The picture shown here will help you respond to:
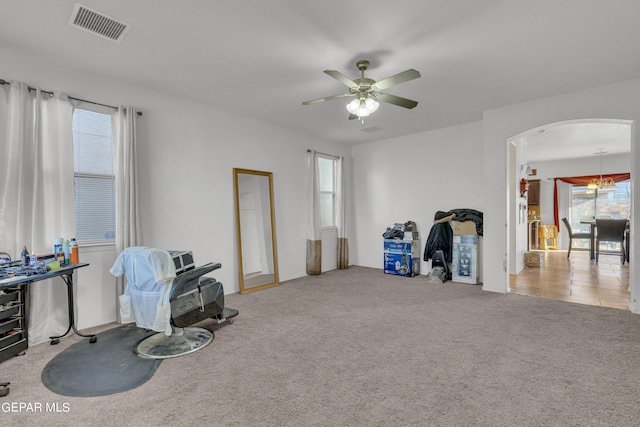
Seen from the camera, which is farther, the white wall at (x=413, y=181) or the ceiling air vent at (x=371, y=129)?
the ceiling air vent at (x=371, y=129)

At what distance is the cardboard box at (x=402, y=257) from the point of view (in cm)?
580

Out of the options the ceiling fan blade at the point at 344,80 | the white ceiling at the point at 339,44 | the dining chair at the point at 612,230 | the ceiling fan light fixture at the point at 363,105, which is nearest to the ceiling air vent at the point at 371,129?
the white ceiling at the point at 339,44

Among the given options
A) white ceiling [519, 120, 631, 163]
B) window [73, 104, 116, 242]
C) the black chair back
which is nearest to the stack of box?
white ceiling [519, 120, 631, 163]

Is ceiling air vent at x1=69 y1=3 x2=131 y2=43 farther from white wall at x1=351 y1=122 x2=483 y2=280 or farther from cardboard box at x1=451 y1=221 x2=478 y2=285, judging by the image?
cardboard box at x1=451 y1=221 x2=478 y2=285

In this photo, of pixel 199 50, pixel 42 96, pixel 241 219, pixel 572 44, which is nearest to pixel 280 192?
pixel 241 219

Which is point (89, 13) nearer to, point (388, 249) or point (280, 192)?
point (280, 192)

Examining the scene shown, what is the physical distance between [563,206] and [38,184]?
12188 mm

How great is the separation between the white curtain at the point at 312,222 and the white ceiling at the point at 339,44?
194 centimetres

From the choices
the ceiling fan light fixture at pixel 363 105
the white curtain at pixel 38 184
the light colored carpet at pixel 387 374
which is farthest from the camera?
the ceiling fan light fixture at pixel 363 105

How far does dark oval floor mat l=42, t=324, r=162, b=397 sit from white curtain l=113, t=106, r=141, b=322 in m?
0.62

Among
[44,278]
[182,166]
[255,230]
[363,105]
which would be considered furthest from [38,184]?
[363,105]

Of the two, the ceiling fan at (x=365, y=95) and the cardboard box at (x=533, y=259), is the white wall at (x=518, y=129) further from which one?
the cardboard box at (x=533, y=259)

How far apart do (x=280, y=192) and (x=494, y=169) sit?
3440mm

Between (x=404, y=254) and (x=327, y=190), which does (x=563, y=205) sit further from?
(x=327, y=190)
